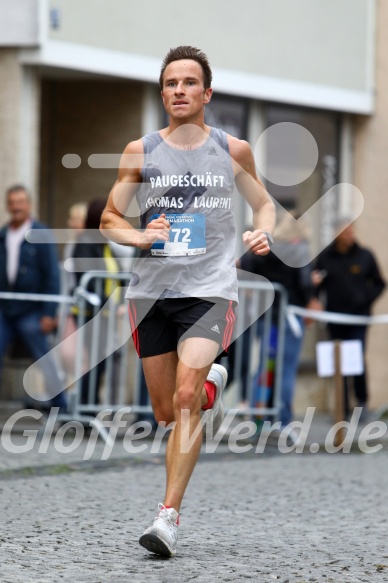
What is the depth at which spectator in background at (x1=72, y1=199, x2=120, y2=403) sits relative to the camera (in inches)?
428

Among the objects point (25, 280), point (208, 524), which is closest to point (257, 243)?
point (208, 524)

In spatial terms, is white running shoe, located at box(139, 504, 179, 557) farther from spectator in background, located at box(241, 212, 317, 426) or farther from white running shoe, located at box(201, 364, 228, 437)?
spectator in background, located at box(241, 212, 317, 426)

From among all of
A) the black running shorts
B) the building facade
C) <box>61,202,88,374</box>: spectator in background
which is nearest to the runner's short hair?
the black running shorts

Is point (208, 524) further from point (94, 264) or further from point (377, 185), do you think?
point (377, 185)

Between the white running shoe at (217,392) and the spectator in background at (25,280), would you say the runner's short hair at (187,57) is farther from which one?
the spectator in background at (25,280)

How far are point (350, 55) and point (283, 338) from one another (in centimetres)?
503

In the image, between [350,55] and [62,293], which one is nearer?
[62,293]

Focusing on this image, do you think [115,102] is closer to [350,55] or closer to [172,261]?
[350,55]

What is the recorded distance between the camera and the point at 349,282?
45.4ft

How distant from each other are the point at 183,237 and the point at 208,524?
1511 millimetres

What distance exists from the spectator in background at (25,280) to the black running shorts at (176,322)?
5439 millimetres

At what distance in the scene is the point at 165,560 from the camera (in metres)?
5.53

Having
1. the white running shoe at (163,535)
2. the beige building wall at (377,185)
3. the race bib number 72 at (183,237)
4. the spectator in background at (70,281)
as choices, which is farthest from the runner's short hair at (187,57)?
the beige building wall at (377,185)

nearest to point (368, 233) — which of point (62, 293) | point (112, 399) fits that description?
point (62, 293)
